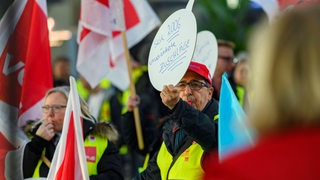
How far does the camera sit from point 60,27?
20.5m

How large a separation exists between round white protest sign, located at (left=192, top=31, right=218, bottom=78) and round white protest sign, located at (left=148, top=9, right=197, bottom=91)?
1086 millimetres

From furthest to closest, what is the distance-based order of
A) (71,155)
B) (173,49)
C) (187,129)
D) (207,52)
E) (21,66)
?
(21,66), (207,52), (71,155), (173,49), (187,129)

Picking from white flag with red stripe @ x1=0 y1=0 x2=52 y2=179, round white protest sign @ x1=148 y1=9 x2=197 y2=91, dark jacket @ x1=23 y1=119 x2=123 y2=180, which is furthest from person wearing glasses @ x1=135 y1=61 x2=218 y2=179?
white flag with red stripe @ x1=0 y1=0 x2=52 y2=179

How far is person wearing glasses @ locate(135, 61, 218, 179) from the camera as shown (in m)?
4.04

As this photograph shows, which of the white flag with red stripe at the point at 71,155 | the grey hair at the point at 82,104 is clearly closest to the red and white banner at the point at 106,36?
the grey hair at the point at 82,104

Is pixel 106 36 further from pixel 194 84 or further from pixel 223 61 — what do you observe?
pixel 194 84

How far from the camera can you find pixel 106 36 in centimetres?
767

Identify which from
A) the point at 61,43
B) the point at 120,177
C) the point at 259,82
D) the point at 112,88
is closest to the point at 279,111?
the point at 259,82

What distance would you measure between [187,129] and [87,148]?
1.65 m

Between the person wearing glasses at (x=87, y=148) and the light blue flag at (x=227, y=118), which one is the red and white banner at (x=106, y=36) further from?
the light blue flag at (x=227, y=118)

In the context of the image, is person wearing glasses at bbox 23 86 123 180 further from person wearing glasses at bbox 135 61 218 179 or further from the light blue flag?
the light blue flag

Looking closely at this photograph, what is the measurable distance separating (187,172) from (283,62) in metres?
2.28

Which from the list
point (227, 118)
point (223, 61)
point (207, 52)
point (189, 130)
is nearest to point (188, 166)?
point (189, 130)

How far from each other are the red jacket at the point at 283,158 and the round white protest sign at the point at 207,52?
369 cm
